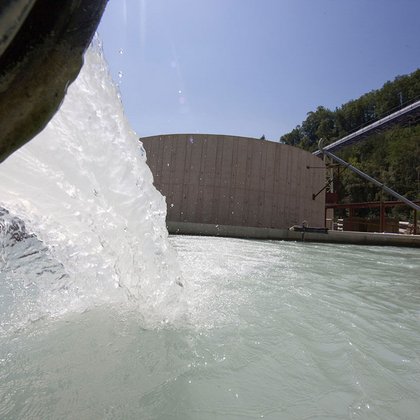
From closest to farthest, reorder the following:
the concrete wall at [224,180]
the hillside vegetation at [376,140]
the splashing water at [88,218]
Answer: the splashing water at [88,218]
the concrete wall at [224,180]
the hillside vegetation at [376,140]

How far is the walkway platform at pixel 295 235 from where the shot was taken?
420 inches

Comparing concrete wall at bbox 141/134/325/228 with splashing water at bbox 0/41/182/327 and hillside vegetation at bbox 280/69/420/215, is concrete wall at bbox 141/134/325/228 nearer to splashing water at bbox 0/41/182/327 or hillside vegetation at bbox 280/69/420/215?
splashing water at bbox 0/41/182/327

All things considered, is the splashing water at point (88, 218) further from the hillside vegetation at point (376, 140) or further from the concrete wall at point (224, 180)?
the hillside vegetation at point (376, 140)

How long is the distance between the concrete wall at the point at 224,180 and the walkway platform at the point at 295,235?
5.45 ft

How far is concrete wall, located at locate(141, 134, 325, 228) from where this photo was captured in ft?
41.5

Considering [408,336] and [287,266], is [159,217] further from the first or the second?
[287,266]

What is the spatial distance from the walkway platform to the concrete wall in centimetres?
166

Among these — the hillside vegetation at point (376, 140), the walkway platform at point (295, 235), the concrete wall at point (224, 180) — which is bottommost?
the walkway platform at point (295, 235)

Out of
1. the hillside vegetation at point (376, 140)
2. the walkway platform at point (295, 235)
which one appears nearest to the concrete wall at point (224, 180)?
the walkway platform at point (295, 235)

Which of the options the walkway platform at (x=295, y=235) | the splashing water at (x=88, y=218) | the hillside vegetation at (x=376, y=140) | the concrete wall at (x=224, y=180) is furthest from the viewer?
the hillside vegetation at (x=376, y=140)

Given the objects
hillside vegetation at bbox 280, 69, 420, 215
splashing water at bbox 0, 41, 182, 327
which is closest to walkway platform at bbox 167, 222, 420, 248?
splashing water at bbox 0, 41, 182, 327

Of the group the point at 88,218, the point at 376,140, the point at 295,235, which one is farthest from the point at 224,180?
the point at 376,140

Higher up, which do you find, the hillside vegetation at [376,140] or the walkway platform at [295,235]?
the hillside vegetation at [376,140]

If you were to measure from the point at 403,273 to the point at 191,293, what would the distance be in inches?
138
